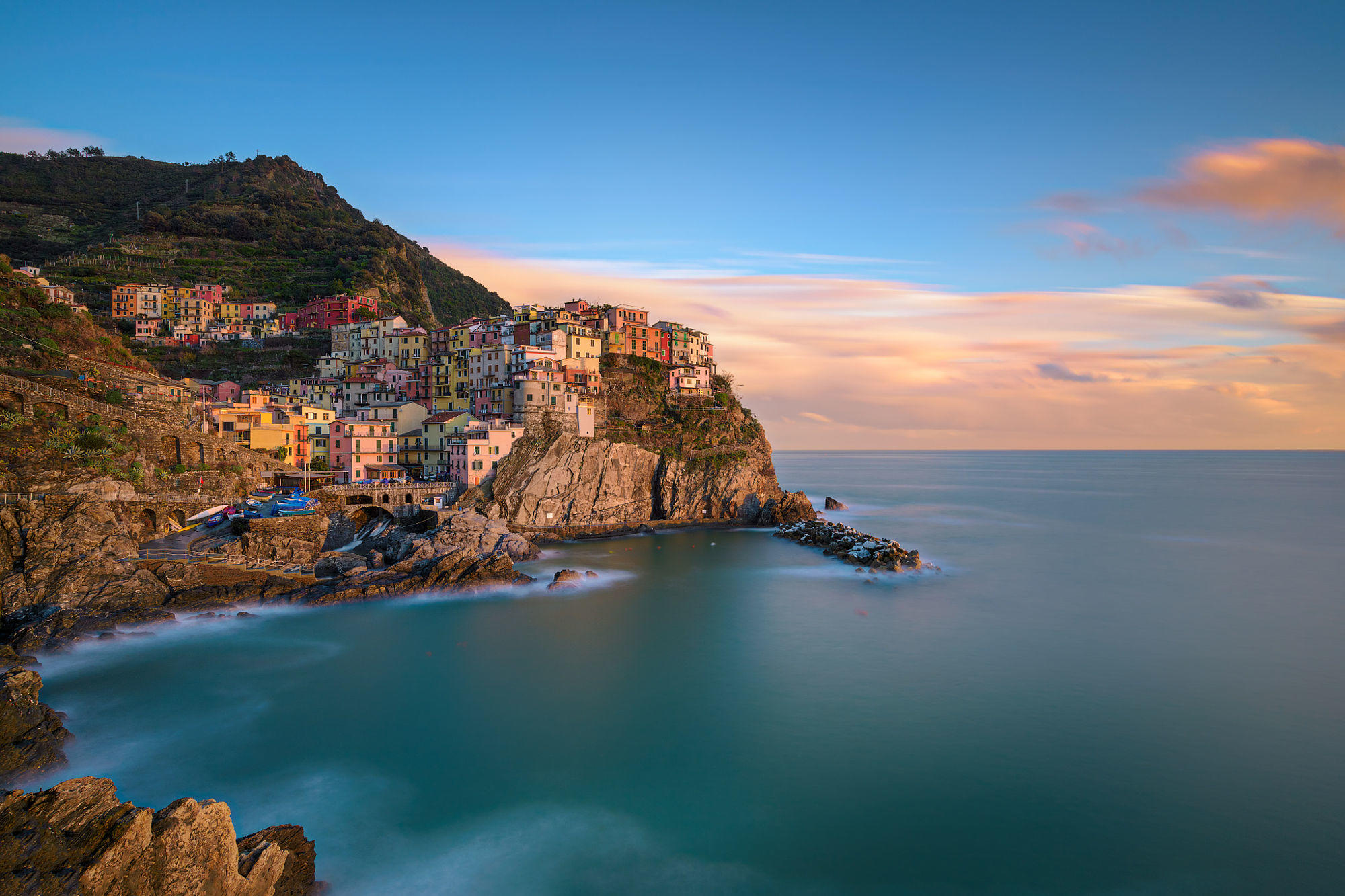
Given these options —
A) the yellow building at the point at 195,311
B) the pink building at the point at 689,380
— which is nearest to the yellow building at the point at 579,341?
the pink building at the point at 689,380

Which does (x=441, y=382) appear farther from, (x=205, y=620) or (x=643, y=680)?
(x=643, y=680)

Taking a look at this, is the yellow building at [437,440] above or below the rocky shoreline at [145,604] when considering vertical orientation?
above

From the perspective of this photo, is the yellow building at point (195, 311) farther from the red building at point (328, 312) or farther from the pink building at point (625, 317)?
the pink building at point (625, 317)

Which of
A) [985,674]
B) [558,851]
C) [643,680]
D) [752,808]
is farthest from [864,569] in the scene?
[558,851]

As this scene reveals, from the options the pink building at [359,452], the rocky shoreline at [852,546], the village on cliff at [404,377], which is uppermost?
the village on cliff at [404,377]

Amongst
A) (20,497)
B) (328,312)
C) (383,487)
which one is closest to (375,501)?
(383,487)

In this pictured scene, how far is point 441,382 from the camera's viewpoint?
189 ft

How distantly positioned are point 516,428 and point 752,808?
35833 mm

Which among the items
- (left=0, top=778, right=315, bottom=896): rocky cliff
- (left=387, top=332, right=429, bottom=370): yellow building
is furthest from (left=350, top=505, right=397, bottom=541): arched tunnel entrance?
(left=0, top=778, right=315, bottom=896): rocky cliff

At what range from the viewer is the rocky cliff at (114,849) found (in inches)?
332

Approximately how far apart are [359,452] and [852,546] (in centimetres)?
3306

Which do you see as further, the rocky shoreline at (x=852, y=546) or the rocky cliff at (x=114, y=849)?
the rocky shoreline at (x=852, y=546)

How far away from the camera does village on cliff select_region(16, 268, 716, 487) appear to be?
44875mm

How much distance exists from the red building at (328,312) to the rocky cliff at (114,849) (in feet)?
222
